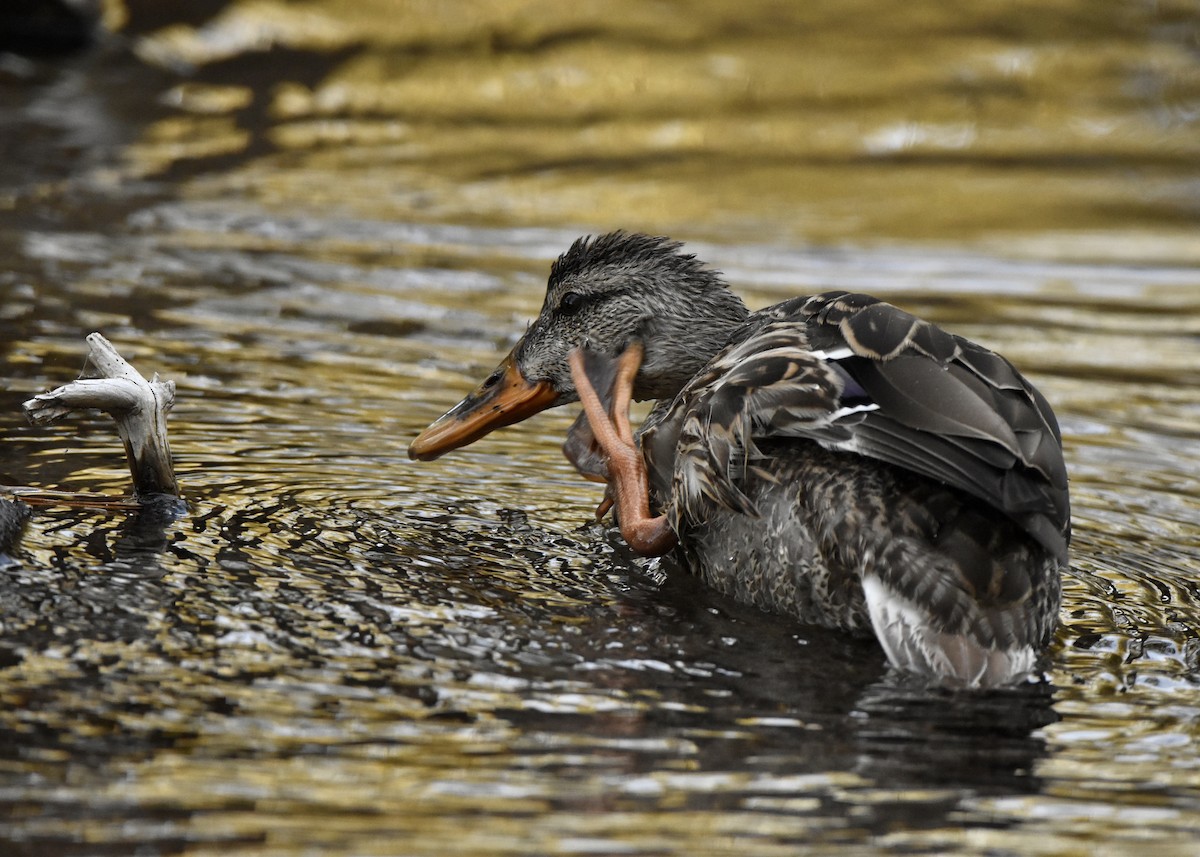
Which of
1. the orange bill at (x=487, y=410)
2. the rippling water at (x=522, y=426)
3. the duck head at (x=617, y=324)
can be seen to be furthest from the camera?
the duck head at (x=617, y=324)

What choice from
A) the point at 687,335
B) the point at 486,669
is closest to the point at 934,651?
the point at 486,669

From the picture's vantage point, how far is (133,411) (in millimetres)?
6246

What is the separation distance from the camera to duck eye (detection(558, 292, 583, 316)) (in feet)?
23.1

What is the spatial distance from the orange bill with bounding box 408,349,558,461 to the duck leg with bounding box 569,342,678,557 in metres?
0.24

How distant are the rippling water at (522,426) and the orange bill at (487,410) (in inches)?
7.1

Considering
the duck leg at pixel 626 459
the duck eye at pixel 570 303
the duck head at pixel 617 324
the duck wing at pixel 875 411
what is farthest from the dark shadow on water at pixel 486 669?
the duck eye at pixel 570 303

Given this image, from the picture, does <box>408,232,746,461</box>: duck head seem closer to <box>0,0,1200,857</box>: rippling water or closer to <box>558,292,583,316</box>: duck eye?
<box>558,292,583,316</box>: duck eye

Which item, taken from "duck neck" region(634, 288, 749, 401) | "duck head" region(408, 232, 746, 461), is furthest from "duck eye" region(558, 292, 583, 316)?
"duck neck" region(634, 288, 749, 401)

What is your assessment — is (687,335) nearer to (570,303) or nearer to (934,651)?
(570,303)

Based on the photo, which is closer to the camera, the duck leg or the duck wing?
the duck wing

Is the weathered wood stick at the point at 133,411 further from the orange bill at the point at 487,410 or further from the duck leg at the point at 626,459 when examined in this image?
the duck leg at the point at 626,459

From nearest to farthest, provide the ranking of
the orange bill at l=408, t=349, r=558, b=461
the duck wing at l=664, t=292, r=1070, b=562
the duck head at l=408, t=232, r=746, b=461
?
1. the duck wing at l=664, t=292, r=1070, b=562
2. the orange bill at l=408, t=349, r=558, b=461
3. the duck head at l=408, t=232, r=746, b=461

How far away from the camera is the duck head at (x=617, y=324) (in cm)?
705

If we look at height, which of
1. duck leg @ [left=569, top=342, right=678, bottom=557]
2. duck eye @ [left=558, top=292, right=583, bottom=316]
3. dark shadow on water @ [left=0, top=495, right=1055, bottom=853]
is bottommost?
dark shadow on water @ [left=0, top=495, right=1055, bottom=853]
